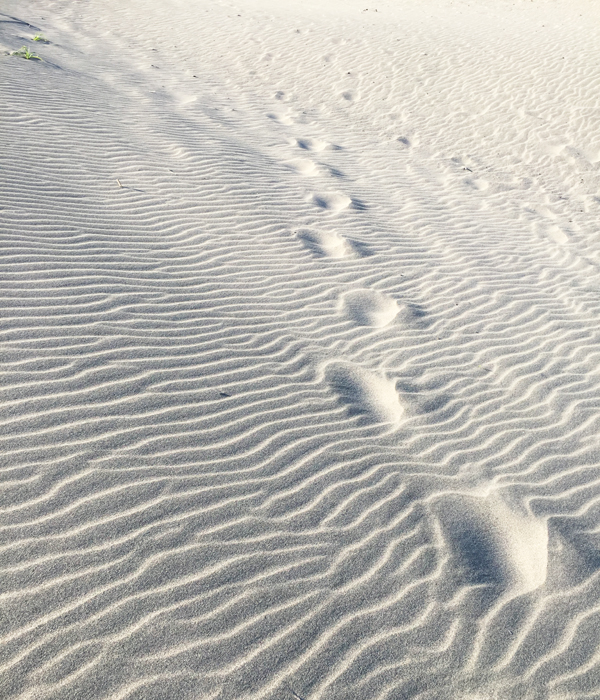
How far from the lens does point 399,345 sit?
17.0ft

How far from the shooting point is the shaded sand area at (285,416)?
9.01 feet

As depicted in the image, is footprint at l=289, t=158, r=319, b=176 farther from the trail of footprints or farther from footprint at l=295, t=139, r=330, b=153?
the trail of footprints

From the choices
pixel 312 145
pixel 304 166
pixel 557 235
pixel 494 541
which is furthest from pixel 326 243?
pixel 494 541

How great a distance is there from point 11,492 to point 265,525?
1.38m

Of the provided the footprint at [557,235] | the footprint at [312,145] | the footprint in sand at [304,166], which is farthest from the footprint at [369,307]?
the footprint at [312,145]

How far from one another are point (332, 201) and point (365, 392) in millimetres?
4111

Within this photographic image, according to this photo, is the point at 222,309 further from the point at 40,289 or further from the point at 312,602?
the point at 312,602

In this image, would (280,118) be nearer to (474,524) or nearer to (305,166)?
(305,166)

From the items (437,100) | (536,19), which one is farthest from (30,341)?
(536,19)

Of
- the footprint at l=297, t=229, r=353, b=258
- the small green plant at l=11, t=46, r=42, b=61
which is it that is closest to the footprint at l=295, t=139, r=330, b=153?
the footprint at l=297, t=229, r=353, b=258

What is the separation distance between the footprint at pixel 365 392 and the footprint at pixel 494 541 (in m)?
0.85

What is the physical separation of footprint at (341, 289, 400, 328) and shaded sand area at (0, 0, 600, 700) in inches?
1.0

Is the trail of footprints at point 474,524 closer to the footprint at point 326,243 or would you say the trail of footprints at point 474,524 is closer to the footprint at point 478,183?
the footprint at point 326,243

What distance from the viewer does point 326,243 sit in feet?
22.2
